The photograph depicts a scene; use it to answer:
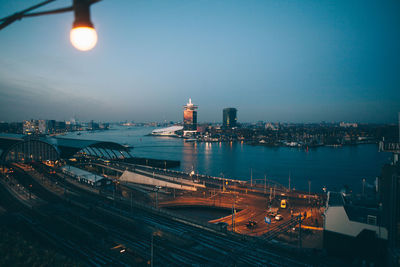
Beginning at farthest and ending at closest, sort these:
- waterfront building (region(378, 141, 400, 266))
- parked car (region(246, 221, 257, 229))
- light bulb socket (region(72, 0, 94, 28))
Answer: parked car (region(246, 221, 257, 229)), waterfront building (region(378, 141, 400, 266)), light bulb socket (region(72, 0, 94, 28))

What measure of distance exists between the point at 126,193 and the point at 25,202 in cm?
421

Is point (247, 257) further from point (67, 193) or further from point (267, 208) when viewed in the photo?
point (67, 193)

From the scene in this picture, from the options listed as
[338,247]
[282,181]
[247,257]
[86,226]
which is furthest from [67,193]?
[282,181]

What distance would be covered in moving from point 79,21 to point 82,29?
0.04 metres

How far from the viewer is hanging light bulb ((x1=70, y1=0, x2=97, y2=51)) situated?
90 cm

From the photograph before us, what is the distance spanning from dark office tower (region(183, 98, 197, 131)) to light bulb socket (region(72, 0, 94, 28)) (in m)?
74.7

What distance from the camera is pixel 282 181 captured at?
1712cm

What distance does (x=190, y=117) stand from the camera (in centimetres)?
7844

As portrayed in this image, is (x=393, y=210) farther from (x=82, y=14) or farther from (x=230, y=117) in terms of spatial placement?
(x=230, y=117)

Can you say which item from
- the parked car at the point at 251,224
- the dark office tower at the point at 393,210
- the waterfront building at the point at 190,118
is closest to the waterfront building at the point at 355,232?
the dark office tower at the point at 393,210

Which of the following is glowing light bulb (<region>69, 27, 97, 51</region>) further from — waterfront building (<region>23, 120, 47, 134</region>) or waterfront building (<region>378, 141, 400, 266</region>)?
waterfront building (<region>23, 120, 47, 134</region>)

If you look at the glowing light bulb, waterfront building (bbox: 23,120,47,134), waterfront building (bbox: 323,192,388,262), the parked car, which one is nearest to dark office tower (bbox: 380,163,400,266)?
waterfront building (bbox: 323,192,388,262)

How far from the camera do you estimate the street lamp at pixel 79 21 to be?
89 centimetres

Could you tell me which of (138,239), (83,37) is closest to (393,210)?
(138,239)
